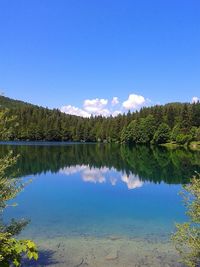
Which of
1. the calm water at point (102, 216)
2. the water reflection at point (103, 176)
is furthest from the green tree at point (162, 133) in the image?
the calm water at point (102, 216)

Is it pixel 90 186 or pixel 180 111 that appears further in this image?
pixel 180 111

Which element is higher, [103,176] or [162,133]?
[162,133]

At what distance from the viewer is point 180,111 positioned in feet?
549

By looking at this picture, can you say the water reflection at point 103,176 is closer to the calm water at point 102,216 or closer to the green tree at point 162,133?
the calm water at point 102,216

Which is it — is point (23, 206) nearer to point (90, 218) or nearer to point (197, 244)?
point (90, 218)

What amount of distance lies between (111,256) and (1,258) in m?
12.4

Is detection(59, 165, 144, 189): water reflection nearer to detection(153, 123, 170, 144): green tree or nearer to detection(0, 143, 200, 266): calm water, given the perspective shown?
detection(0, 143, 200, 266): calm water

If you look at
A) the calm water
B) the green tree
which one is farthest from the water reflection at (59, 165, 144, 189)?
the green tree

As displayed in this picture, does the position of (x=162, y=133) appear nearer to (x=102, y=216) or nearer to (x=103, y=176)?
(x=103, y=176)

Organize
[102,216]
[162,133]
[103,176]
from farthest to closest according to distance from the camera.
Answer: [162,133]
[103,176]
[102,216]

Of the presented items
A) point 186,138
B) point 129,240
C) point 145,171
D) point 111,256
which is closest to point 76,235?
point 129,240

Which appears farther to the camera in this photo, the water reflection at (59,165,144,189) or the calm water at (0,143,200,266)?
the water reflection at (59,165,144,189)

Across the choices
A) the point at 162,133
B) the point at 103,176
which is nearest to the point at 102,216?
the point at 103,176

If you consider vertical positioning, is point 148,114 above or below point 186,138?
above
